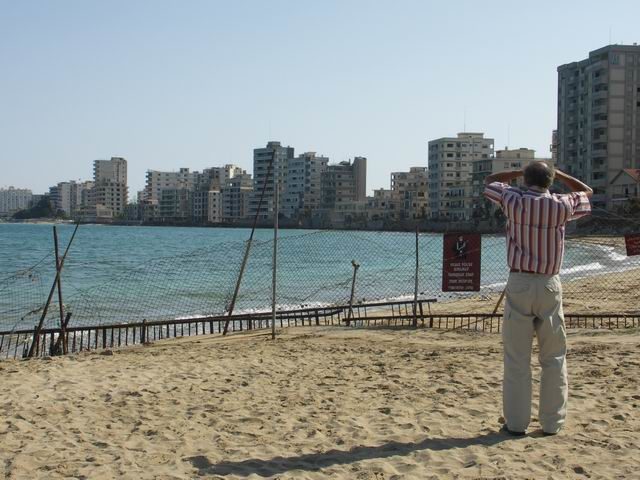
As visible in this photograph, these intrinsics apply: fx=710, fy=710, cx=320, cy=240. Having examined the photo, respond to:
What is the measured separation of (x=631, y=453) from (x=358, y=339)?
6.27 m

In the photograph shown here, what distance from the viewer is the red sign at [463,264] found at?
40.4 ft

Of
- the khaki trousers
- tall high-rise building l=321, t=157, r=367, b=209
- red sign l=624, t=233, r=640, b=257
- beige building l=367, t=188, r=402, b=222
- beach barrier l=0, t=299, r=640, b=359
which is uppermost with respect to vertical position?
tall high-rise building l=321, t=157, r=367, b=209

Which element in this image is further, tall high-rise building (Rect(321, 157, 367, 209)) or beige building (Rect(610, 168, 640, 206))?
tall high-rise building (Rect(321, 157, 367, 209))

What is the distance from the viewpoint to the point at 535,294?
538cm

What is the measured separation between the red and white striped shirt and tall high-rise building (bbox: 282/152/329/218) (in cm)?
14903

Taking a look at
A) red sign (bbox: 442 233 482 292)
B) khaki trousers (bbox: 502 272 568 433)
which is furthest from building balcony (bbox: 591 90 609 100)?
khaki trousers (bbox: 502 272 568 433)

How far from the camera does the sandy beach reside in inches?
203

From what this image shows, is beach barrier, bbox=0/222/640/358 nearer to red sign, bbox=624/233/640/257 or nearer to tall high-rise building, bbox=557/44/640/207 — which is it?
red sign, bbox=624/233/640/257

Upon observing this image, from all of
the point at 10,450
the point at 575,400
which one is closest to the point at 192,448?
the point at 10,450

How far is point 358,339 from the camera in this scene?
1131 centimetres

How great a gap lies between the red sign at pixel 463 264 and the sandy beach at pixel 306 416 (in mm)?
2183

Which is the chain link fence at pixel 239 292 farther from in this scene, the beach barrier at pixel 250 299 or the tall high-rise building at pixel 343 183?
the tall high-rise building at pixel 343 183

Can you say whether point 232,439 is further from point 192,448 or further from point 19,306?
point 19,306

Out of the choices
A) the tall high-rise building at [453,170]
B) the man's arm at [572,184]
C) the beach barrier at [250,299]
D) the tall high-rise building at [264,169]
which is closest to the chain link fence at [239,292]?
the beach barrier at [250,299]
